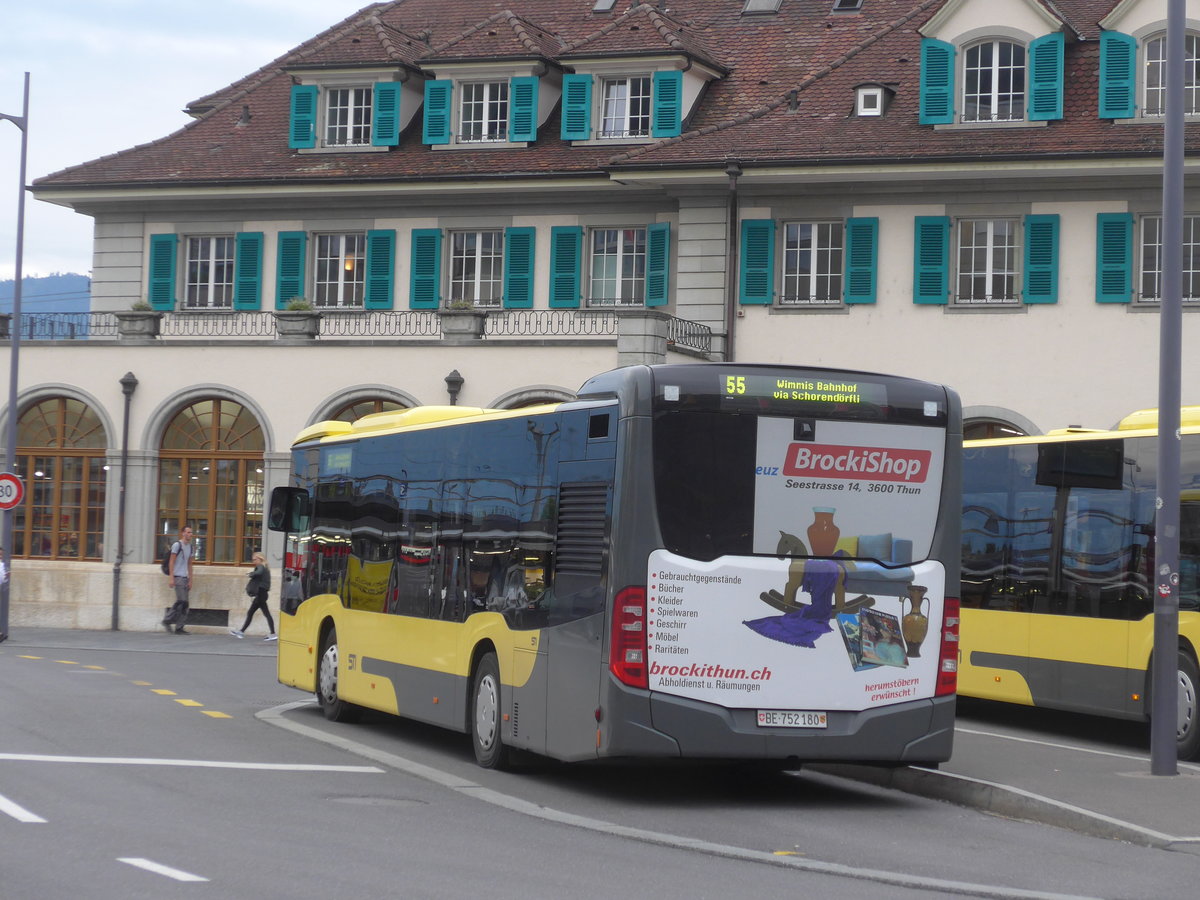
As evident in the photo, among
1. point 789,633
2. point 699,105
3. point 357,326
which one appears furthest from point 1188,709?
point 357,326

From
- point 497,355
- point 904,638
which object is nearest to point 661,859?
point 904,638

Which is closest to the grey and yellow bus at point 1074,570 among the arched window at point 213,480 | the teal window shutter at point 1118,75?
the teal window shutter at point 1118,75

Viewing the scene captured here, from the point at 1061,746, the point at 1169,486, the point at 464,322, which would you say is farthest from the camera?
the point at 464,322

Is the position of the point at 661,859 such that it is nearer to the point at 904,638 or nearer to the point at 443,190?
the point at 904,638

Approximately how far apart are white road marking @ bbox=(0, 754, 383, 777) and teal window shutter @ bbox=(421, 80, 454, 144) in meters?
23.5

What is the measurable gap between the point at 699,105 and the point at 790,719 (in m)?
24.4

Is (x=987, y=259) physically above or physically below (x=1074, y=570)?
above

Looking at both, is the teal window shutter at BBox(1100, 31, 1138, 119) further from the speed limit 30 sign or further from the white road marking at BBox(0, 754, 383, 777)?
the white road marking at BBox(0, 754, 383, 777)

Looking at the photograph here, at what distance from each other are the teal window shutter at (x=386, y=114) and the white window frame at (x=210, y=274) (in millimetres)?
3619

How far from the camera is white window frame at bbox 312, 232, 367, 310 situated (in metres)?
36.3

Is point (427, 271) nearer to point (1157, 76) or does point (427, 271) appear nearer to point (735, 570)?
point (1157, 76)

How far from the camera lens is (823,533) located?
12.4 metres

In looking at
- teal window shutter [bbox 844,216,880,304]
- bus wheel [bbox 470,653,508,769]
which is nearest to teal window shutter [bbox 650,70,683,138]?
teal window shutter [bbox 844,216,880,304]

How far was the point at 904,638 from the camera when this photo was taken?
1258cm
